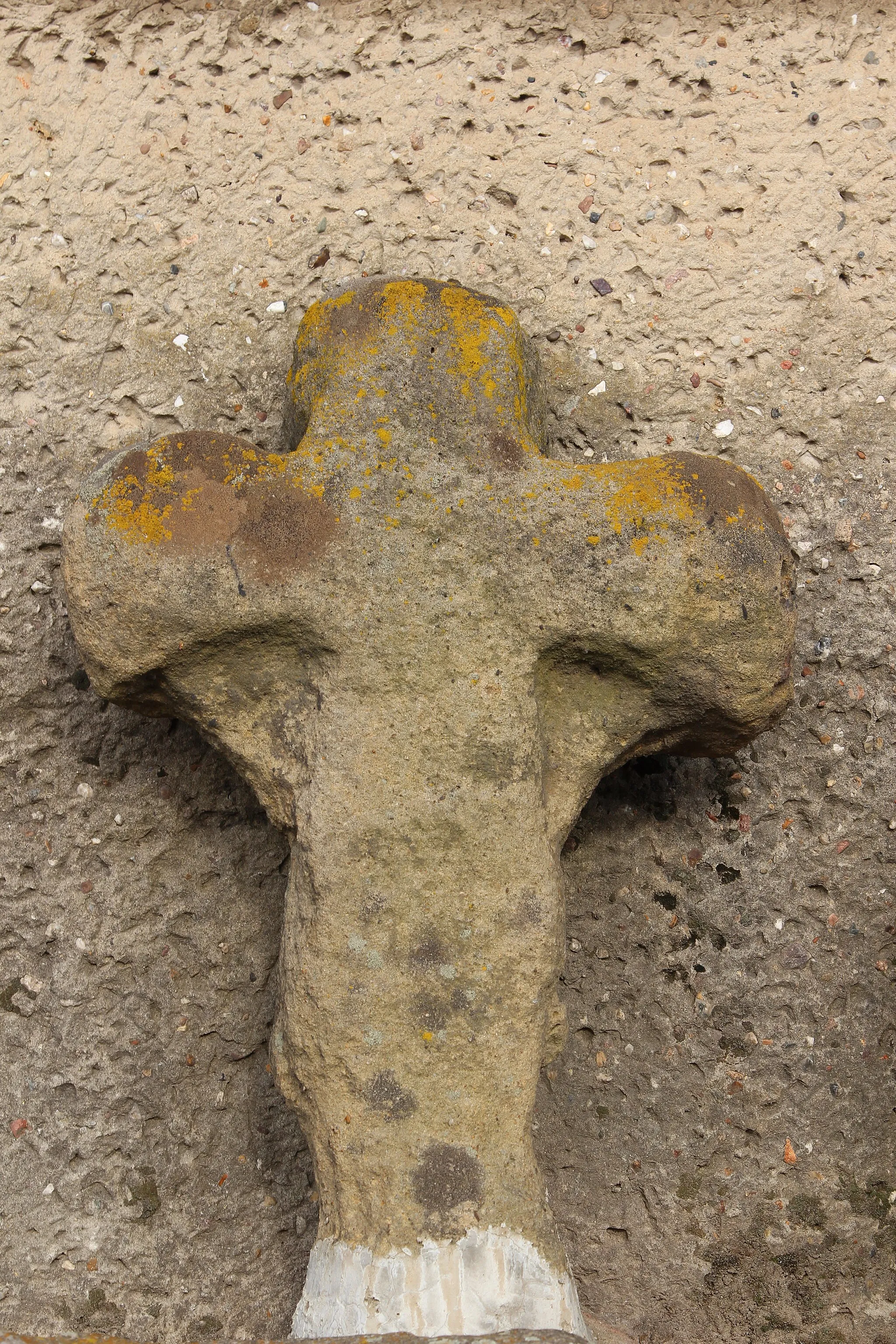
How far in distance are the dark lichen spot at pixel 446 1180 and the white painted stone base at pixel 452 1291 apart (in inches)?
1.5

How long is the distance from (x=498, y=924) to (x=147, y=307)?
45.2 inches

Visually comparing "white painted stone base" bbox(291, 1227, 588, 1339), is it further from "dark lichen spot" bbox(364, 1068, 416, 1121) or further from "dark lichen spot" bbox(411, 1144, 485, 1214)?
"dark lichen spot" bbox(364, 1068, 416, 1121)

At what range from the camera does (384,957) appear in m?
1.54

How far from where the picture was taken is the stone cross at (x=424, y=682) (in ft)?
4.97

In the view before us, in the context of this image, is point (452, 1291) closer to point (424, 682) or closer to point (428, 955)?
point (428, 955)

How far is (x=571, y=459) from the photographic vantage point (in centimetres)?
200

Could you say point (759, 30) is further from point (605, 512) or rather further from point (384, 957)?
point (384, 957)

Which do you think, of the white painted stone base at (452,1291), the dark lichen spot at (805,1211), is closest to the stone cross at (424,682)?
the white painted stone base at (452,1291)

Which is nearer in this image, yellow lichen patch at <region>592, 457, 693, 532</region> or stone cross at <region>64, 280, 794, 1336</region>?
stone cross at <region>64, 280, 794, 1336</region>

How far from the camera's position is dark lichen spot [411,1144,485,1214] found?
1488 mm

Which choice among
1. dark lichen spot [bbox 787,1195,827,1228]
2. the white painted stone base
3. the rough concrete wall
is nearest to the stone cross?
the white painted stone base

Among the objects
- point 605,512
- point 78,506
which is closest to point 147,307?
point 78,506

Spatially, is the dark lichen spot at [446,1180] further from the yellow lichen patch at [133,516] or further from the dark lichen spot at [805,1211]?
the yellow lichen patch at [133,516]

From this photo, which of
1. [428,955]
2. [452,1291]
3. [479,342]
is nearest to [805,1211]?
[452,1291]
